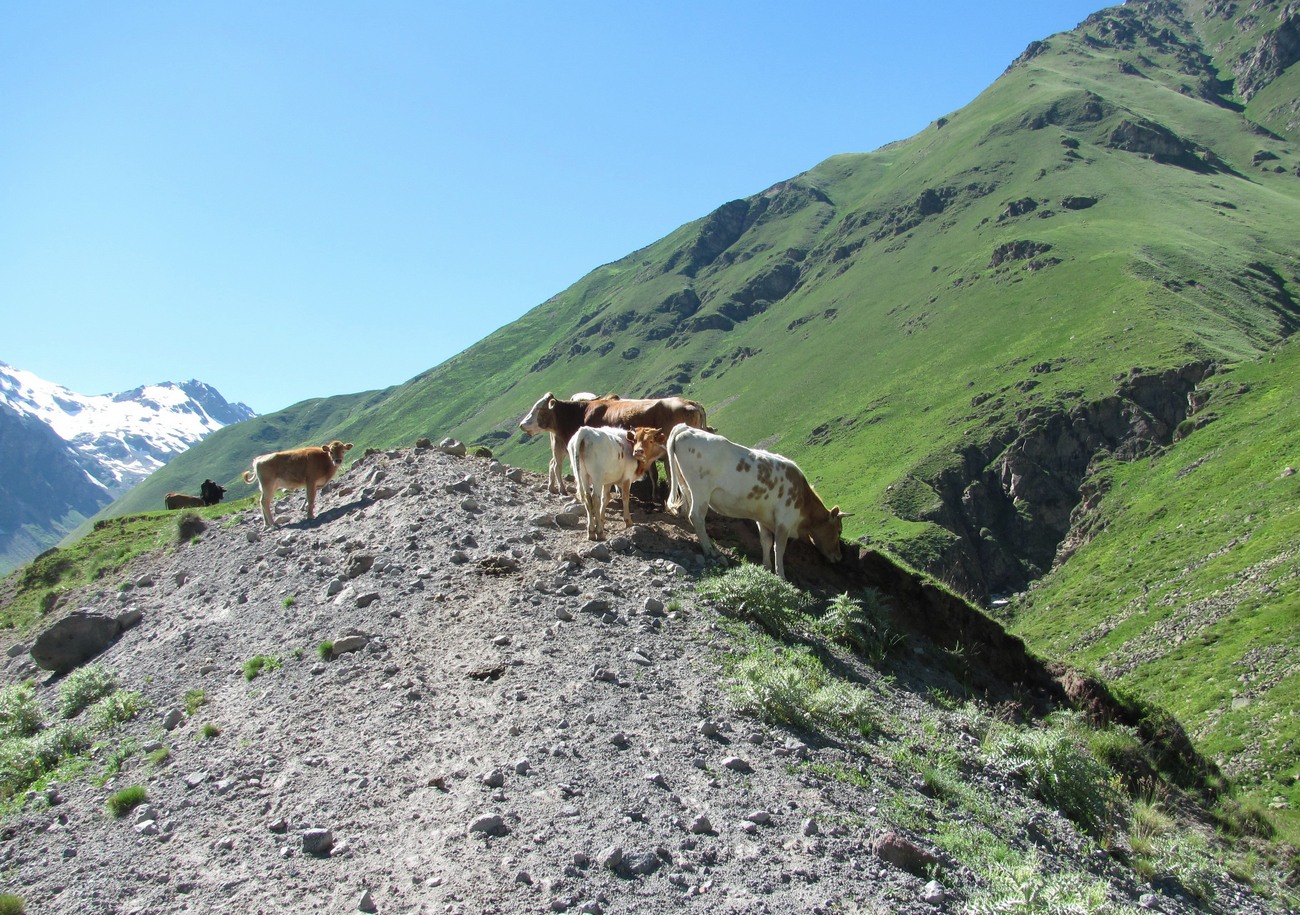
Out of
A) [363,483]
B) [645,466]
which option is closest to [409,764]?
[645,466]

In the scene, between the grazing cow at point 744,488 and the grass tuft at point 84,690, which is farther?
the grazing cow at point 744,488

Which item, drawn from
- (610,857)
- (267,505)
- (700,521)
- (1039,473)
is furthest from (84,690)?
(1039,473)

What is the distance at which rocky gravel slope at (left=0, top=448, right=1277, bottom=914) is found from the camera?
25.8 ft

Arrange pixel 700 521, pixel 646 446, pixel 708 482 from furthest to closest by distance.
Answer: pixel 646 446 → pixel 708 482 → pixel 700 521

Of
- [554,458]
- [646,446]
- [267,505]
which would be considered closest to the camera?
[646,446]

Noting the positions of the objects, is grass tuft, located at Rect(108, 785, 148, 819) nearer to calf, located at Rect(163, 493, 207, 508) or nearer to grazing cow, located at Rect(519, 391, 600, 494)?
grazing cow, located at Rect(519, 391, 600, 494)

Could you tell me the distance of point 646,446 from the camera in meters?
18.3

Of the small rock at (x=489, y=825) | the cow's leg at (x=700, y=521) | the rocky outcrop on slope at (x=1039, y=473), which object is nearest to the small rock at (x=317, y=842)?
the small rock at (x=489, y=825)

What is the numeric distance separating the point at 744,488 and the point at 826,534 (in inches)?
92.6

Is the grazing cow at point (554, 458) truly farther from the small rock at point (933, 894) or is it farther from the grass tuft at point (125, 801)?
the small rock at point (933, 894)

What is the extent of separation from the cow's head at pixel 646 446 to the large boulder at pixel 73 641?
11.9 meters

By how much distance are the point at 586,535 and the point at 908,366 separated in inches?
7327

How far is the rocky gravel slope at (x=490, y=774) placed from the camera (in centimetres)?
786

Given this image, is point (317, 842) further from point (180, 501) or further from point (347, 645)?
point (180, 501)
